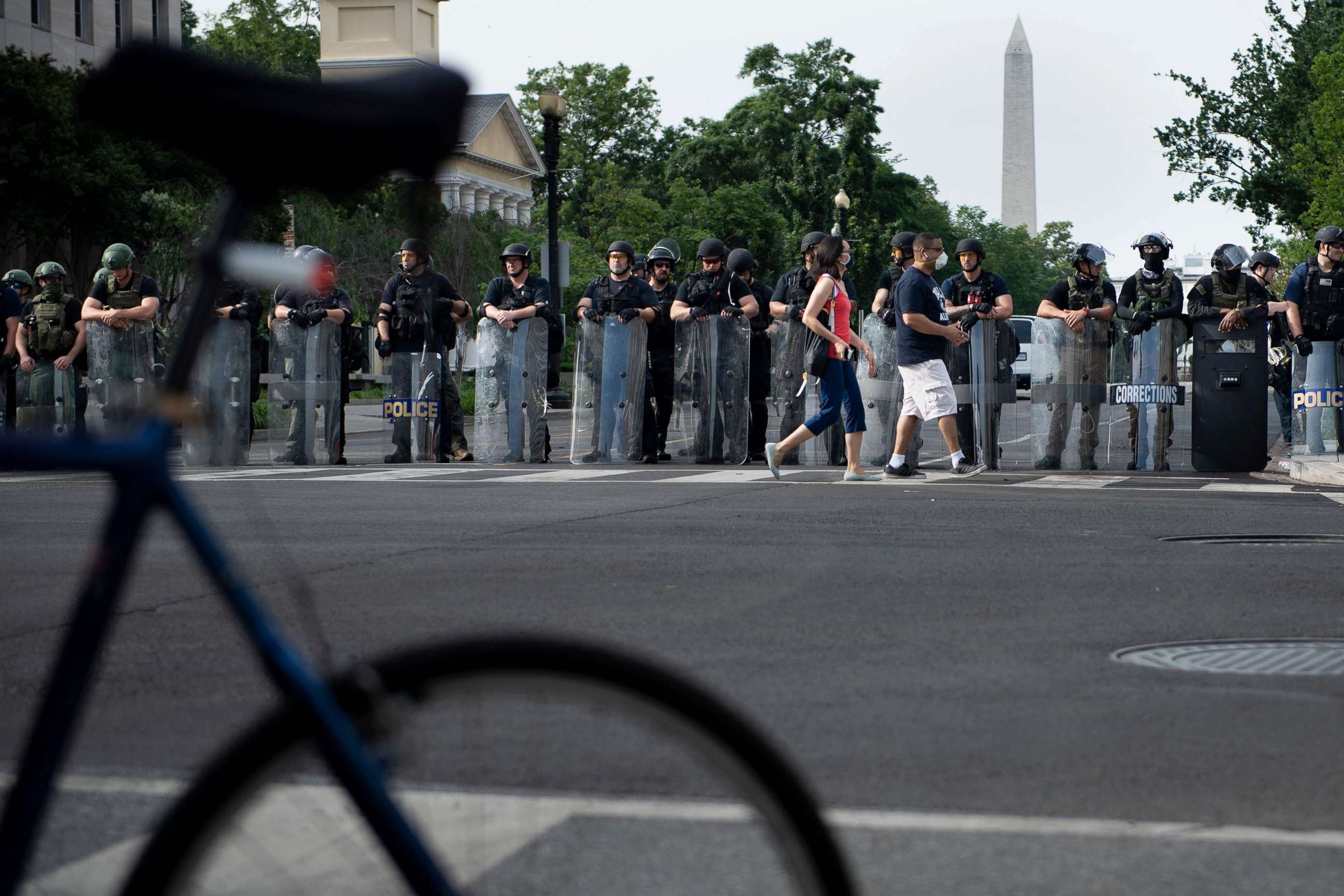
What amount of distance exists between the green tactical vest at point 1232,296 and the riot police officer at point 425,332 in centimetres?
647

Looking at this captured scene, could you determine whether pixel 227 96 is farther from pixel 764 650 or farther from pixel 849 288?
pixel 849 288

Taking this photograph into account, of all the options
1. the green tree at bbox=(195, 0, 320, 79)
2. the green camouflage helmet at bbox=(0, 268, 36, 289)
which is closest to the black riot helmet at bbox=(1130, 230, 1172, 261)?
the green camouflage helmet at bbox=(0, 268, 36, 289)

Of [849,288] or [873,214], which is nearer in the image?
[849,288]

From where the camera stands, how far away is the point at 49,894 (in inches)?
96.7

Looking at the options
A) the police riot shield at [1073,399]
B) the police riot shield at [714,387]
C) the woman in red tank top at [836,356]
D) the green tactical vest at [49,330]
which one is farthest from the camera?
the green tactical vest at [49,330]

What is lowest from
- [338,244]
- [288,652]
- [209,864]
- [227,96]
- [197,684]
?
[197,684]

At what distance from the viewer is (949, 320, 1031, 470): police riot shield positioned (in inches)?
685

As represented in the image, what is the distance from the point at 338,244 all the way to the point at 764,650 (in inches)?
2271

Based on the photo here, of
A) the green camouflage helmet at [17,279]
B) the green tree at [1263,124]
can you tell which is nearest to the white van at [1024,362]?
the green tree at [1263,124]

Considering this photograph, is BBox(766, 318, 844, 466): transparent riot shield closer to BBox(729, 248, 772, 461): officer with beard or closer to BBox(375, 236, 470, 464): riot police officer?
BBox(729, 248, 772, 461): officer with beard

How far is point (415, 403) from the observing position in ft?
63.4

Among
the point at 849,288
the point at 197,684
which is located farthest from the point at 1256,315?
the point at 197,684

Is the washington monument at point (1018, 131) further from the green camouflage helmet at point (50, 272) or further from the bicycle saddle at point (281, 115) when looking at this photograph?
the bicycle saddle at point (281, 115)

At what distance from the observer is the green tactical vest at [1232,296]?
16.7m
